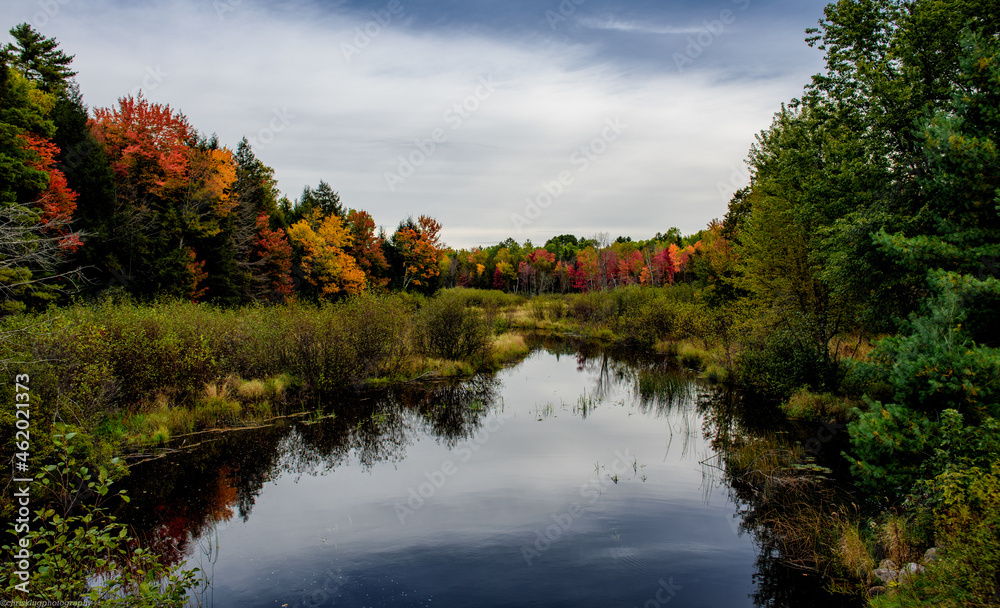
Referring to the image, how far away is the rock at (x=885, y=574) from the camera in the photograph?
7.00 m

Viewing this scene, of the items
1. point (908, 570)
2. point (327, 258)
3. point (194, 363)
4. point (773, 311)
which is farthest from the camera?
point (327, 258)

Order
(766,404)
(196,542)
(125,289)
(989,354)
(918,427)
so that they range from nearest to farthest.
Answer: (989,354), (918,427), (196,542), (766,404), (125,289)

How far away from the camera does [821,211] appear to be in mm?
15281

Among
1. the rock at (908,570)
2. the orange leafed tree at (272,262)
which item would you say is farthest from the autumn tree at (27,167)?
the rock at (908,570)

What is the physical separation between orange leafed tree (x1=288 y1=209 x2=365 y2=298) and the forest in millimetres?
3278

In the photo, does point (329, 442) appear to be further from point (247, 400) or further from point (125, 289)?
point (125, 289)

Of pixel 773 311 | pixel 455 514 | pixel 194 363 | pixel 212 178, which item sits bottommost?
pixel 455 514

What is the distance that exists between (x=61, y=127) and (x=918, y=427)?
1264 inches

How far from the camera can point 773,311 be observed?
20.4 meters

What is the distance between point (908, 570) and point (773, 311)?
1541cm

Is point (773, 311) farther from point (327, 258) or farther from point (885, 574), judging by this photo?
point (327, 258)

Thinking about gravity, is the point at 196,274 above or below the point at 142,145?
below

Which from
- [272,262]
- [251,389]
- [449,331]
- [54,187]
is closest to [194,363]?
[251,389]

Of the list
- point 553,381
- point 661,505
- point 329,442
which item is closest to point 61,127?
point 329,442
